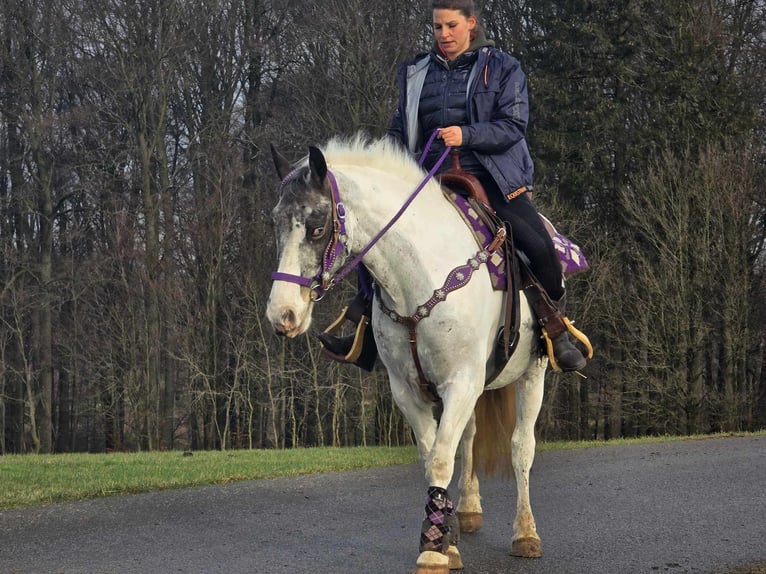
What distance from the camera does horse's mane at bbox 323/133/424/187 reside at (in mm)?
5991

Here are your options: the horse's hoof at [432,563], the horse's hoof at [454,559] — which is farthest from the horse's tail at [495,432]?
the horse's hoof at [432,563]

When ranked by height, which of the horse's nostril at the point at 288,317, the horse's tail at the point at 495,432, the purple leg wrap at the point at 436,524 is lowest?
the purple leg wrap at the point at 436,524

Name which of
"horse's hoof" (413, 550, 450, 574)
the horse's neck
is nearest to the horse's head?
the horse's neck

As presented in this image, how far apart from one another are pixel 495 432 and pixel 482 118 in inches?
90.1

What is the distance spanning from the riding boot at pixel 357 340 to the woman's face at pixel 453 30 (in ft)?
5.46

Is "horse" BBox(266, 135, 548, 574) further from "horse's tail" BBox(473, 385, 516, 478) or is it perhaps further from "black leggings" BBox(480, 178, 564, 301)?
"horse's tail" BBox(473, 385, 516, 478)

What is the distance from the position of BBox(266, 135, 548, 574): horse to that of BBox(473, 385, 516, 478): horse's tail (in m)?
1.05

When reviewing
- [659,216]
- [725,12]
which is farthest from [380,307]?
[725,12]

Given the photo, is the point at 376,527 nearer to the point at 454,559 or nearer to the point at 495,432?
the point at 495,432

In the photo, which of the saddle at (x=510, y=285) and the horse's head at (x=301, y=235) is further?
the saddle at (x=510, y=285)

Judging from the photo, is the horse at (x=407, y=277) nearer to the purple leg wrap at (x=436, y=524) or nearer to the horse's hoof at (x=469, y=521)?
the purple leg wrap at (x=436, y=524)

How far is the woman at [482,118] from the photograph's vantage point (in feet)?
21.2

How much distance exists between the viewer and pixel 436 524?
18.6 feet

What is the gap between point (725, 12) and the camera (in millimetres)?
32125
